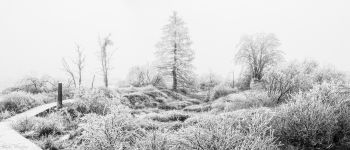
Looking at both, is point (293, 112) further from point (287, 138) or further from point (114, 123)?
point (114, 123)

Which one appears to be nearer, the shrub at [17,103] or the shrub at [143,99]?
the shrub at [17,103]

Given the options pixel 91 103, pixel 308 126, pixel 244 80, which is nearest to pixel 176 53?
pixel 244 80

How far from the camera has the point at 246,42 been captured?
34219 millimetres

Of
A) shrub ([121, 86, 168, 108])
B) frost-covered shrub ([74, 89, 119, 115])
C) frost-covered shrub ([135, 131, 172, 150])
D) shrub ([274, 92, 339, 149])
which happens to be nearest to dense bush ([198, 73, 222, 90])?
shrub ([121, 86, 168, 108])

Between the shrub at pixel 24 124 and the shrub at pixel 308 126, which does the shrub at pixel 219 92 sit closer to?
the shrub at pixel 24 124

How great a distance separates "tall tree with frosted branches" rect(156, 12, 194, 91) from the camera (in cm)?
3225

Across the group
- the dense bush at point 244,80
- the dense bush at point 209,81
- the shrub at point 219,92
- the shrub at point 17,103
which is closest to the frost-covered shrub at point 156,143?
the shrub at point 17,103

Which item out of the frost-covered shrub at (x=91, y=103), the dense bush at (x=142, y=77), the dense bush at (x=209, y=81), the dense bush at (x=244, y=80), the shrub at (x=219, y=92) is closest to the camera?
the frost-covered shrub at (x=91, y=103)

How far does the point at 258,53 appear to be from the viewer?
33844 millimetres

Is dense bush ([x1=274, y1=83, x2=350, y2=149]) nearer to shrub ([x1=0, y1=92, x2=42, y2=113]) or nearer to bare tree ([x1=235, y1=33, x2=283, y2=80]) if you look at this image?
shrub ([x1=0, y1=92, x2=42, y2=113])

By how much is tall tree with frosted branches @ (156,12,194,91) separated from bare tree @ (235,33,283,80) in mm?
7595

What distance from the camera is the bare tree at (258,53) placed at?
33375 millimetres

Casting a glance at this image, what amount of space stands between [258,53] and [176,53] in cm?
1162

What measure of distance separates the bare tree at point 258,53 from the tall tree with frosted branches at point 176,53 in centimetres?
Result: 759
